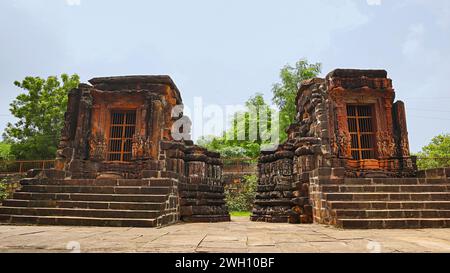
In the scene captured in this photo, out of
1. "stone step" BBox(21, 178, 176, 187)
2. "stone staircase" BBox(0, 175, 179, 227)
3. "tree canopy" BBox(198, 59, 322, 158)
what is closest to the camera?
"stone staircase" BBox(0, 175, 179, 227)

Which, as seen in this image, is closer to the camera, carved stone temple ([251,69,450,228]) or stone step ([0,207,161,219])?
stone step ([0,207,161,219])

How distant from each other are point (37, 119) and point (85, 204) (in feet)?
64.5

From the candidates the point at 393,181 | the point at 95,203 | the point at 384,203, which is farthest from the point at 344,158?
the point at 95,203

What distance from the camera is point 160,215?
7168mm

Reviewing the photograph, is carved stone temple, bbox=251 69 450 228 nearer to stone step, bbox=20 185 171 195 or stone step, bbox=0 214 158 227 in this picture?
stone step, bbox=20 185 171 195

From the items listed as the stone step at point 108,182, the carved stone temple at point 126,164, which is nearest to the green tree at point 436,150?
the carved stone temple at point 126,164

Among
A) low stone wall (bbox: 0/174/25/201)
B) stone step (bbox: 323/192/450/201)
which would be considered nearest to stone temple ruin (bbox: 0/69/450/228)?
stone step (bbox: 323/192/450/201)

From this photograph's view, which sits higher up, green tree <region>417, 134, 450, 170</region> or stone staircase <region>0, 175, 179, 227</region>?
green tree <region>417, 134, 450, 170</region>

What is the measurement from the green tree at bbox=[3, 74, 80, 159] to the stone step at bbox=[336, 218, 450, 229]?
23.2m

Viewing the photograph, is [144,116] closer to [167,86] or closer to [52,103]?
[167,86]

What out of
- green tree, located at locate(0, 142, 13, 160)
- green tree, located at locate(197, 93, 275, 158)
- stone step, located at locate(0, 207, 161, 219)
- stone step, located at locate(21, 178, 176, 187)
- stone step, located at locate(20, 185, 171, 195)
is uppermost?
green tree, located at locate(197, 93, 275, 158)

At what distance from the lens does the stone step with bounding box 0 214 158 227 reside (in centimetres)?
668
